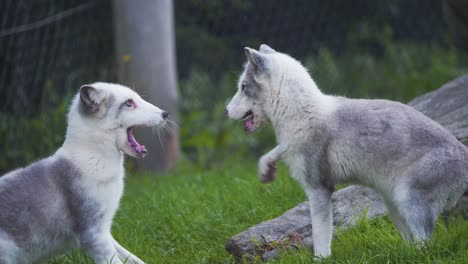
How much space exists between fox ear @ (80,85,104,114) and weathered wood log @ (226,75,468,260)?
125 centimetres

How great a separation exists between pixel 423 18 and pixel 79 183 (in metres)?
7.60

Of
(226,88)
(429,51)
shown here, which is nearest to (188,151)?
(226,88)

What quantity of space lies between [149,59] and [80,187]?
12.4ft

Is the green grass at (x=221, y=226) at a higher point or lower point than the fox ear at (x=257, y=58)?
lower

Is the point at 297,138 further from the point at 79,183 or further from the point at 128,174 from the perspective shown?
the point at 128,174

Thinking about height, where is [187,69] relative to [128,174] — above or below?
above

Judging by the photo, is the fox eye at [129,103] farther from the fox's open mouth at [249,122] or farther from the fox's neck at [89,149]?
the fox's open mouth at [249,122]

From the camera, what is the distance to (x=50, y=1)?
8328 mm

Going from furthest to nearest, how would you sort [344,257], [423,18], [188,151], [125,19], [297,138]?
1. [423,18]
2. [188,151]
3. [125,19]
4. [297,138]
5. [344,257]

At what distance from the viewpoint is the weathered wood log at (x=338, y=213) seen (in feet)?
15.6

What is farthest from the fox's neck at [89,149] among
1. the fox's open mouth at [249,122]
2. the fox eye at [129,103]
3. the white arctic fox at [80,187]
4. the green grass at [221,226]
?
the fox's open mouth at [249,122]

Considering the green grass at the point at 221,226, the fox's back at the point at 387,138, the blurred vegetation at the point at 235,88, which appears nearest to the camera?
the green grass at the point at 221,226

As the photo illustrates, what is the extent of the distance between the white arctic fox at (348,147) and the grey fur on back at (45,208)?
1.16 metres

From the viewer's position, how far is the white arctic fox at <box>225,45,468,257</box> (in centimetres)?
437
